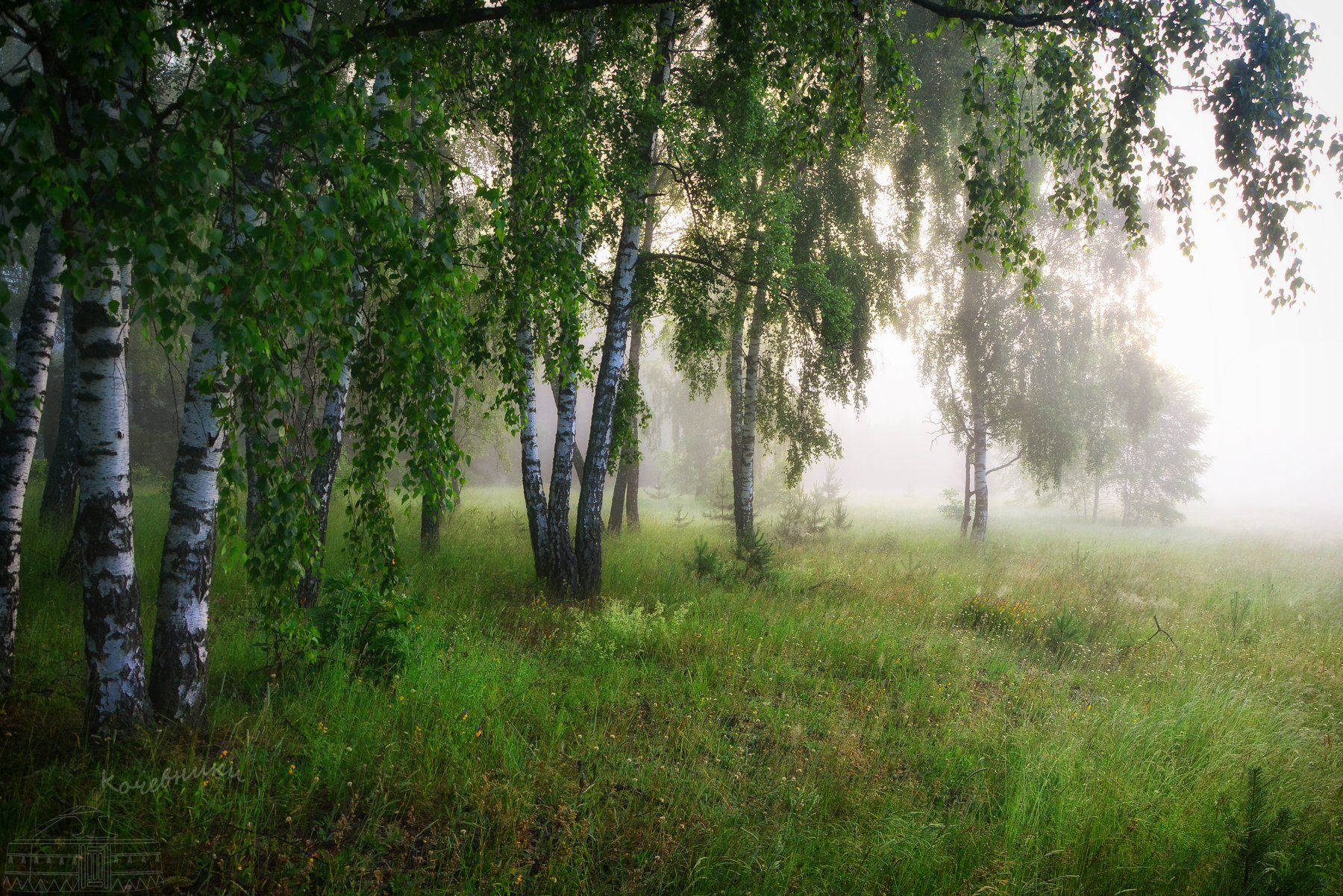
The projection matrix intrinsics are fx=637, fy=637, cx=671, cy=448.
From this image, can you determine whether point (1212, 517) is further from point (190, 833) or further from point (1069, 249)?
point (190, 833)

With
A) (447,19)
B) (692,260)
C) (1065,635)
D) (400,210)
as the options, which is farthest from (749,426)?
(400,210)

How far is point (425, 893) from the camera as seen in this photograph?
2650 mm

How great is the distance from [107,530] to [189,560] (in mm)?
399

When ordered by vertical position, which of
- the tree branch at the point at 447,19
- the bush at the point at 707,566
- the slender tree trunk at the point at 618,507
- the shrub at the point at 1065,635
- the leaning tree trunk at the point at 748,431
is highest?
the tree branch at the point at 447,19

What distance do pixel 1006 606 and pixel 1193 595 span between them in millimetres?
4456

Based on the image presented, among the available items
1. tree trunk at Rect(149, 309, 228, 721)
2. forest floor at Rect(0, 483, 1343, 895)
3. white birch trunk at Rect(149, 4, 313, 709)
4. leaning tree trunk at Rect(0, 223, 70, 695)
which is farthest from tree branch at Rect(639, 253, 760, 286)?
leaning tree trunk at Rect(0, 223, 70, 695)

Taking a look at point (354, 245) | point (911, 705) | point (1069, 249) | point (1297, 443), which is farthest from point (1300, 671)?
point (1297, 443)

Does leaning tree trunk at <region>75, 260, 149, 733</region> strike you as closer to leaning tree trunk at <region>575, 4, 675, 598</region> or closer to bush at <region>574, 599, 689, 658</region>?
bush at <region>574, 599, 689, 658</region>

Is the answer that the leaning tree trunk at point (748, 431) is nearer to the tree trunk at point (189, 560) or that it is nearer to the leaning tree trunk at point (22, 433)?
the tree trunk at point (189, 560)

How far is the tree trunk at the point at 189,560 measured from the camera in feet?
11.2

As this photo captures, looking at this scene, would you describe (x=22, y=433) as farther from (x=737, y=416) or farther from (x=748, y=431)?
(x=737, y=416)

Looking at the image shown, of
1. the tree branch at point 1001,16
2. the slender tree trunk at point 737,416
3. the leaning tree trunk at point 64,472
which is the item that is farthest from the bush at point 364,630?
the slender tree trunk at point 737,416

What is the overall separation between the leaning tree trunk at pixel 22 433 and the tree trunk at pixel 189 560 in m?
0.82

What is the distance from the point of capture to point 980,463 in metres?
15.1
